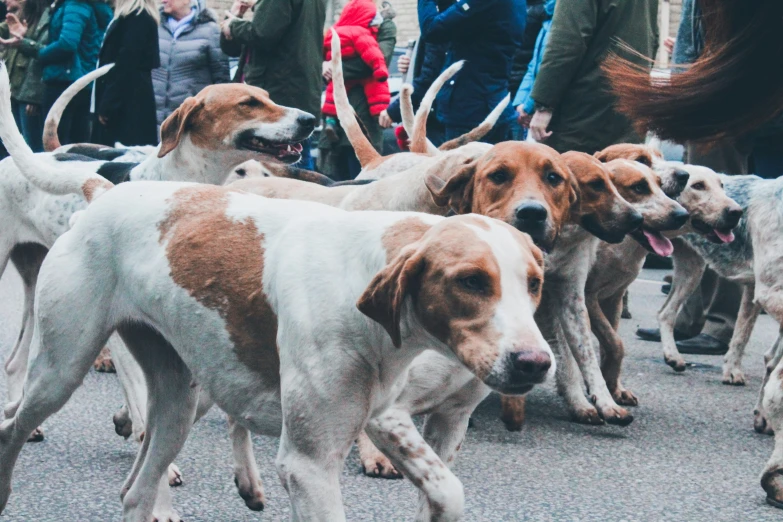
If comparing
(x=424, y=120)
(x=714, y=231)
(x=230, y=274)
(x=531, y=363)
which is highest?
(x=531, y=363)

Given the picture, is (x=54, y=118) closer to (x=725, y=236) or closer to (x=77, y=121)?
(x=77, y=121)

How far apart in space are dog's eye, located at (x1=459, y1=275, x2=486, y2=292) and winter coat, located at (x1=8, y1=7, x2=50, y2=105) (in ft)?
25.9

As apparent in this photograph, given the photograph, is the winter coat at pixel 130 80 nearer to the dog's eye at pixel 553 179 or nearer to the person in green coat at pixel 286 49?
the person in green coat at pixel 286 49

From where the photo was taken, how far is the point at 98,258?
3340 mm

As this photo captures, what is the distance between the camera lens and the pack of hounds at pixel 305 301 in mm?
2746

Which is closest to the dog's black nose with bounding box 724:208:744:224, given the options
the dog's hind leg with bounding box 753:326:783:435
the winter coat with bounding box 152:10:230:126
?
Result: the dog's hind leg with bounding box 753:326:783:435

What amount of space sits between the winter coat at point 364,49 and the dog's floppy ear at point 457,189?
4928mm

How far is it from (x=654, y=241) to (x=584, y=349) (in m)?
0.62

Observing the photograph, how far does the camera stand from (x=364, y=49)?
31.5ft

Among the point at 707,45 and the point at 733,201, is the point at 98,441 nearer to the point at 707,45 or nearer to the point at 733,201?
the point at 707,45

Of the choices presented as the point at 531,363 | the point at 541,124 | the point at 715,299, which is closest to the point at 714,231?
the point at 541,124

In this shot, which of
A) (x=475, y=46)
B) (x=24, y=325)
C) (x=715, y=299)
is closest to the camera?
(x=24, y=325)

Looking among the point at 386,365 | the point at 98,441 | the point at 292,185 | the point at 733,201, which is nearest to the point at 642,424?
the point at 733,201

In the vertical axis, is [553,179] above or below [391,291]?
below
